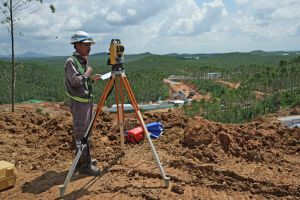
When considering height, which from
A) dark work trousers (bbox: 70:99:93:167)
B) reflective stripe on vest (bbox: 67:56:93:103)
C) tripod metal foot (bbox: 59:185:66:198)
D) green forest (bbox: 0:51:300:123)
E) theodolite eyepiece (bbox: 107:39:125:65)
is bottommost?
green forest (bbox: 0:51:300:123)

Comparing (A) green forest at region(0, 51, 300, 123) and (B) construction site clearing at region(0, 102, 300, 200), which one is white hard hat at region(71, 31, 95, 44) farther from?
(A) green forest at region(0, 51, 300, 123)

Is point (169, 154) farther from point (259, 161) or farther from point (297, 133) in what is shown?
point (297, 133)

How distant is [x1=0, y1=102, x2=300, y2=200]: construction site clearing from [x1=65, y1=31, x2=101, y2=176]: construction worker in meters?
0.53

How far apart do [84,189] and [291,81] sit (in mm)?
47273

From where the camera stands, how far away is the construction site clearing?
154 inches

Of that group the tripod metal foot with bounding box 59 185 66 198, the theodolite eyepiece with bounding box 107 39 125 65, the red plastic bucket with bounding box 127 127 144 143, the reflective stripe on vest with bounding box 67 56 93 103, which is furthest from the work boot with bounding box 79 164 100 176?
the theodolite eyepiece with bounding box 107 39 125 65

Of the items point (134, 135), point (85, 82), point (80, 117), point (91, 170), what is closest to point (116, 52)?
point (85, 82)

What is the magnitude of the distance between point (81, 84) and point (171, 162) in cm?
172

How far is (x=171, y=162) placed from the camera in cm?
465

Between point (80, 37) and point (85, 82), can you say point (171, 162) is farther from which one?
point (80, 37)

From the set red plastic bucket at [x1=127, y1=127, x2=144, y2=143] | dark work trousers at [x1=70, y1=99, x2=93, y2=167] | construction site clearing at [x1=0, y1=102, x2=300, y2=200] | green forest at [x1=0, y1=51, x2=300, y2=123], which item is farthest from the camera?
green forest at [x1=0, y1=51, x2=300, y2=123]

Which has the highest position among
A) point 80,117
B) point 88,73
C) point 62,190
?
point 88,73

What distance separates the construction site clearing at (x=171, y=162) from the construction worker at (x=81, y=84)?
0.53 m

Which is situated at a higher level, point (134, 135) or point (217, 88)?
Answer: point (134, 135)
